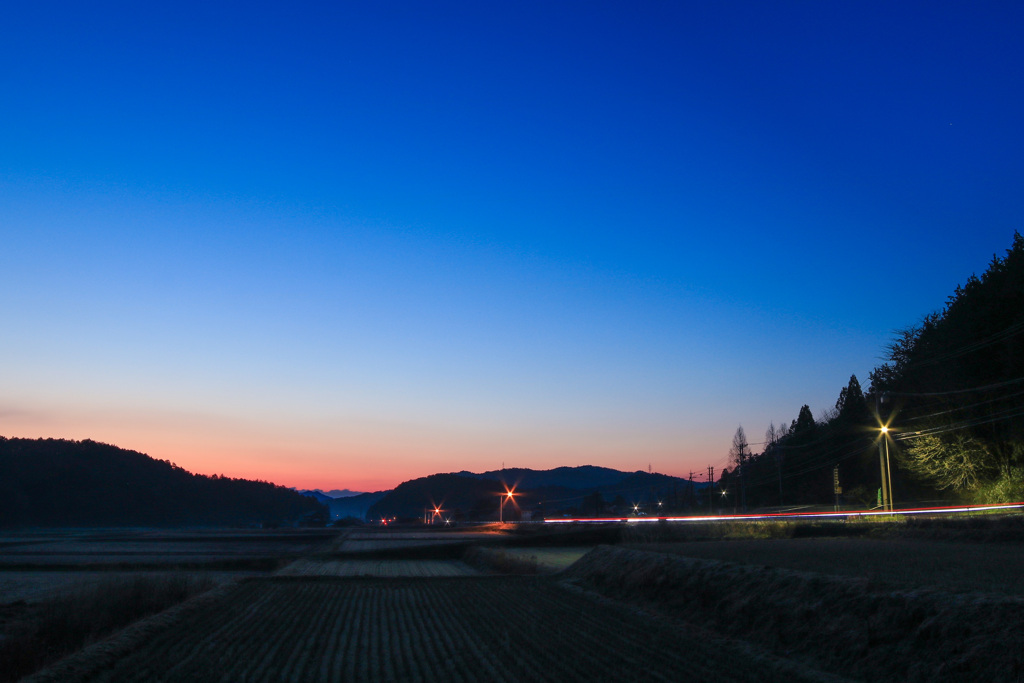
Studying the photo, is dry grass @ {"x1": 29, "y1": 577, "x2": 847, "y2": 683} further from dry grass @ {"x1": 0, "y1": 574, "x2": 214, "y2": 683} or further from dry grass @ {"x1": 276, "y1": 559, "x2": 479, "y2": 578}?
dry grass @ {"x1": 276, "y1": 559, "x2": 479, "y2": 578}

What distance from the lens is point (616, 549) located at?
1241 inches

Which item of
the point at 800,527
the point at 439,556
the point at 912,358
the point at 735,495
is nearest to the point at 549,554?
the point at 439,556

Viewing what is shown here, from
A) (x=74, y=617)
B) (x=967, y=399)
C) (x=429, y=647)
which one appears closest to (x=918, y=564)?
(x=429, y=647)

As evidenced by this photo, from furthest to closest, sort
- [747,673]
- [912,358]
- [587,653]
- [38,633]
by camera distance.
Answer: [912,358] < [38,633] < [587,653] < [747,673]

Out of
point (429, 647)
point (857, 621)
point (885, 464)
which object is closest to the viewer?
point (857, 621)

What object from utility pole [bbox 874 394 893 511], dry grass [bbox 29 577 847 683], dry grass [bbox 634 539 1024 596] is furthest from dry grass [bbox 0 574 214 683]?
utility pole [bbox 874 394 893 511]

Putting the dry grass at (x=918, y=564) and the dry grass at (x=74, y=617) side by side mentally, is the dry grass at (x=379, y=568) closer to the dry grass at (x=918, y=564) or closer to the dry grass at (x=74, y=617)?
the dry grass at (x=74, y=617)

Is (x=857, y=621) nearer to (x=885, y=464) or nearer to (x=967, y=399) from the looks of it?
(x=885, y=464)

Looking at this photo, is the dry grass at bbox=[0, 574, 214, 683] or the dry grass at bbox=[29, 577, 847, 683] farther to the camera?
the dry grass at bbox=[0, 574, 214, 683]

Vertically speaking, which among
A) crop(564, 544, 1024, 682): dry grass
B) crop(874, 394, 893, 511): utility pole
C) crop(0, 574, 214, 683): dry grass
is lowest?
crop(0, 574, 214, 683): dry grass

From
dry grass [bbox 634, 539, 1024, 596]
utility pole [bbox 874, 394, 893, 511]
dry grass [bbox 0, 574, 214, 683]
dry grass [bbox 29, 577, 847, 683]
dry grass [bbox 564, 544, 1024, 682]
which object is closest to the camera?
dry grass [bbox 564, 544, 1024, 682]

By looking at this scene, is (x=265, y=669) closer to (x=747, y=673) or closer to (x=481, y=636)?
(x=481, y=636)

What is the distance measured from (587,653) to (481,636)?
11.4 ft

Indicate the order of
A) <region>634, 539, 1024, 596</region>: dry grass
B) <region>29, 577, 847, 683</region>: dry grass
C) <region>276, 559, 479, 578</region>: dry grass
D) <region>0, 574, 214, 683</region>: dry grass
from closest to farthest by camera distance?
<region>29, 577, 847, 683</region>: dry grass < <region>634, 539, 1024, 596</region>: dry grass < <region>0, 574, 214, 683</region>: dry grass < <region>276, 559, 479, 578</region>: dry grass
